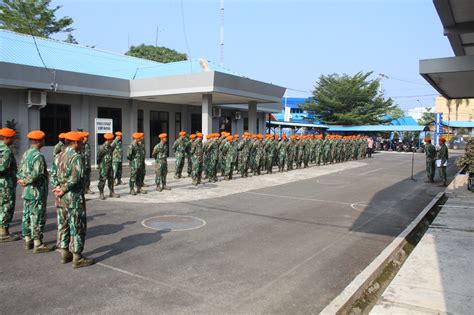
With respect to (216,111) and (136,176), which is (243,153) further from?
(216,111)

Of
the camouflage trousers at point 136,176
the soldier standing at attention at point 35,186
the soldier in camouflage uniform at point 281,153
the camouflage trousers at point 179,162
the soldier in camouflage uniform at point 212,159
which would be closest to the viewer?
the soldier standing at attention at point 35,186

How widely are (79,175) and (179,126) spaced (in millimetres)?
21873

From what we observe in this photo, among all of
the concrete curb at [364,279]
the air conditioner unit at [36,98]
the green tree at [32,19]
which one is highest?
the green tree at [32,19]

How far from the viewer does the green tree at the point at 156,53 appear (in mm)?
48250

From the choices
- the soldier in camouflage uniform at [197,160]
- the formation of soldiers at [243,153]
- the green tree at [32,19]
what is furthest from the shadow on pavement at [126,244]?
the green tree at [32,19]

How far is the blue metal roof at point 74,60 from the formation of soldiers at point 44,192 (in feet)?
44.0

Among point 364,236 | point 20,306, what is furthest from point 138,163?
point 20,306

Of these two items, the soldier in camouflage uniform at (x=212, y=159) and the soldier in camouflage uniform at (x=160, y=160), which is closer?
the soldier in camouflage uniform at (x=160, y=160)

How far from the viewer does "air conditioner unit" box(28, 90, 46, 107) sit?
59.1ft

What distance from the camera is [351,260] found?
6.44 meters

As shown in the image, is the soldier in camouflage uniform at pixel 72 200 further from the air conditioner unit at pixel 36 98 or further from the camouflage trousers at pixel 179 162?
the air conditioner unit at pixel 36 98

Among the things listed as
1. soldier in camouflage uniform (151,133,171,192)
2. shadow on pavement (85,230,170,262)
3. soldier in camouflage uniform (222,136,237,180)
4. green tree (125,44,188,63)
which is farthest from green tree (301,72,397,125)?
shadow on pavement (85,230,170,262)

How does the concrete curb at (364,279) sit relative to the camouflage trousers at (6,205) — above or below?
below

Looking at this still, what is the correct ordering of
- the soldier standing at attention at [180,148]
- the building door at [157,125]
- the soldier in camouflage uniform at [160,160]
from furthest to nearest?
the building door at [157,125] < the soldier standing at attention at [180,148] < the soldier in camouflage uniform at [160,160]
